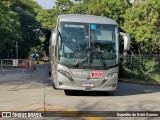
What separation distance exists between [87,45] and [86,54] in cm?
39

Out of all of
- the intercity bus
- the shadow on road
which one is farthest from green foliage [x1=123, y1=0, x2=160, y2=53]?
the intercity bus

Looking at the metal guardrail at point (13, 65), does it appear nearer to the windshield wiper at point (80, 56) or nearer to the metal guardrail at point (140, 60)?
the metal guardrail at point (140, 60)

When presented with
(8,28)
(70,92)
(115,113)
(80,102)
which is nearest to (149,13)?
(70,92)

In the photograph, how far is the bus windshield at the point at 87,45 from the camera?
15461 mm

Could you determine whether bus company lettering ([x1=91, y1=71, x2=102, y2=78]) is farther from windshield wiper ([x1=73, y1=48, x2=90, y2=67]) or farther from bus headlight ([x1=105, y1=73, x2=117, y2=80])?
windshield wiper ([x1=73, y1=48, x2=90, y2=67])

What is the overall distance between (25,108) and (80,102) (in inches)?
97.8

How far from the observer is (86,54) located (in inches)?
612

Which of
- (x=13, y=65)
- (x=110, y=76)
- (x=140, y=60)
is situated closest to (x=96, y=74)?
(x=110, y=76)

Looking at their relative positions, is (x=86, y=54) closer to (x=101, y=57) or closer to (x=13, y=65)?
(x=101, y=57)

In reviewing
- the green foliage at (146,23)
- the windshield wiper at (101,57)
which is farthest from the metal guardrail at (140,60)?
the windshield wiper at (101,57)

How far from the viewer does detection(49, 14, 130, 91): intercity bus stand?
15.3 m

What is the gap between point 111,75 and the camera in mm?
15609

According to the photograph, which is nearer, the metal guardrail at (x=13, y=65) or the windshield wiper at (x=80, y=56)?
the windshield wiper at (x=80, y=56)

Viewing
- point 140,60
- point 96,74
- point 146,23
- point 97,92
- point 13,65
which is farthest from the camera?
point 13,65
